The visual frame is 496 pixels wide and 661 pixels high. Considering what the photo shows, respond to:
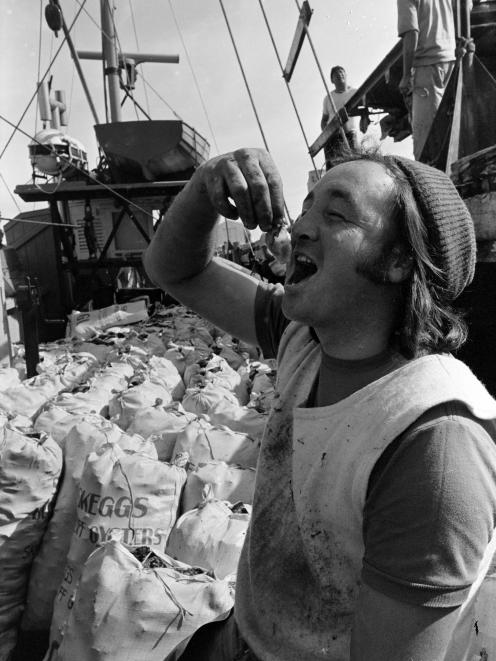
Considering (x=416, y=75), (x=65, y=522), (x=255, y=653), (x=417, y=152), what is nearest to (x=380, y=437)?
(x=255, y=653)

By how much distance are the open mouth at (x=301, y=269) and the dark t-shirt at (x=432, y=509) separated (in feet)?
1.38

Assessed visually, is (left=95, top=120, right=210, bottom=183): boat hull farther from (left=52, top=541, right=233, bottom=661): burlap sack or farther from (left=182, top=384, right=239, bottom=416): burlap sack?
(left=52, top=541, right=233, bottom=661): burlap sack

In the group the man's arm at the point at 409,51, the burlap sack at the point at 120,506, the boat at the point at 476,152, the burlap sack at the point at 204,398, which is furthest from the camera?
the man's arm at the point at 409,51

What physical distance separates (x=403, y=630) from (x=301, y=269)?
689mm

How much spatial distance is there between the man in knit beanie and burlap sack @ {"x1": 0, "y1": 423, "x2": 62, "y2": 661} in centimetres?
122

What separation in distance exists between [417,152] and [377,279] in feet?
11.5

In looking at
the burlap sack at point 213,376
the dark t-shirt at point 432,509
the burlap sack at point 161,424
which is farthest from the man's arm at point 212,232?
the burlap sack at point 213,376

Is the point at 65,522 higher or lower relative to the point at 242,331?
lower

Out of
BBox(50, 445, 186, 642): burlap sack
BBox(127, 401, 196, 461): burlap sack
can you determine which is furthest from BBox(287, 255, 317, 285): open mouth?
BBox(127, 401, 196, 461): burlap sack

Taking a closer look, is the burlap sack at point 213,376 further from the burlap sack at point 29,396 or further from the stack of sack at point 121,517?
the burlap sack at point 29,396

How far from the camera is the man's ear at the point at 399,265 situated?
3.64 feet

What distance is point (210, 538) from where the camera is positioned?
6.79 feet

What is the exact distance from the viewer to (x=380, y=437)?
0.89 m

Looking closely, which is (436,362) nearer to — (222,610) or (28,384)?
(222,610)
